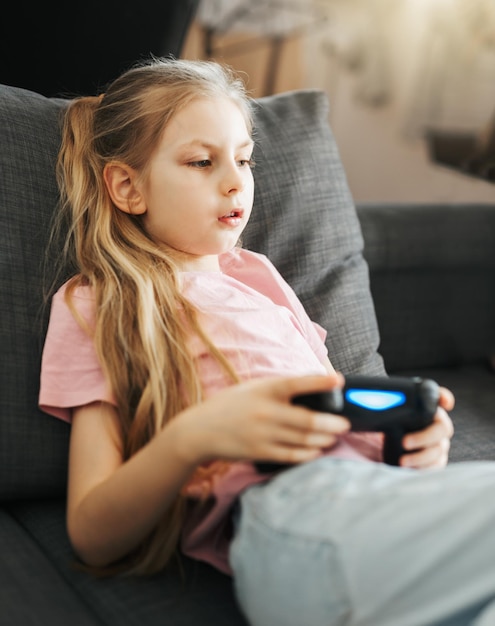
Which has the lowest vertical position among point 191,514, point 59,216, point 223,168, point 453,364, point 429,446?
point 453,364

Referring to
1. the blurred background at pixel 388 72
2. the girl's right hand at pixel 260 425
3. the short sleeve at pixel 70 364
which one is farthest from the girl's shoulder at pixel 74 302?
the blurred background at pixel 388 72

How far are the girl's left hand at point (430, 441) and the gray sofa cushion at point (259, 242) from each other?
38 cm

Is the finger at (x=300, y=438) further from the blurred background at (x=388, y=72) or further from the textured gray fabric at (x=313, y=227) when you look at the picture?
the blurred background at (x=388, y=72)

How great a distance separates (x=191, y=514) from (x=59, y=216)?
1.44ft

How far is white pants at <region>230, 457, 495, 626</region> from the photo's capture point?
0.77 m

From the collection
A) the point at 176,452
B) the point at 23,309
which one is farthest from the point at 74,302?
the point at 176,452

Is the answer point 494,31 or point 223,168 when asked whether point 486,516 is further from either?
point 494,31

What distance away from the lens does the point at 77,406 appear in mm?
1001

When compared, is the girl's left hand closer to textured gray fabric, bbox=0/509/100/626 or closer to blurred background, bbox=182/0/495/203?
textured gray fabric, bbox=0/509/100/626

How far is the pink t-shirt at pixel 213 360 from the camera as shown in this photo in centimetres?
94

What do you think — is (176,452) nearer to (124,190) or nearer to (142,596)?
(142,596)

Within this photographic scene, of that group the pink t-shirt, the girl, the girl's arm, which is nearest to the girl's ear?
the girl

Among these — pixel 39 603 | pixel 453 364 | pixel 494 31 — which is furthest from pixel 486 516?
pixel 494 31

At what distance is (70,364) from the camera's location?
1.01 m
